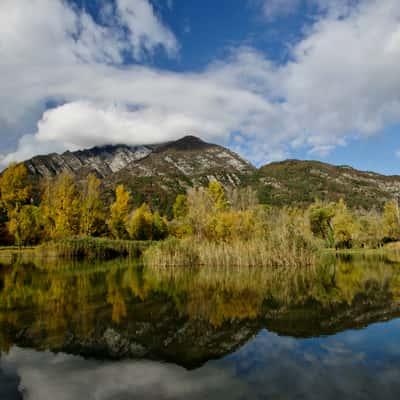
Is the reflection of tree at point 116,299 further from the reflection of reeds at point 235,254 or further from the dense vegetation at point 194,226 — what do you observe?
the dense vegetation at point 194,226

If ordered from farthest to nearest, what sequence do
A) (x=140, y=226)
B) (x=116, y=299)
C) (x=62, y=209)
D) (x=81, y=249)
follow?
1. (x=140, y=226)
2. (x=62, y=209)
3. (x=81, y=249)
4. (x=116, y=299)

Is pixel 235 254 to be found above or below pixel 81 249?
below

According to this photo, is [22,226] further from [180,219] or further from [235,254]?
[235,254]

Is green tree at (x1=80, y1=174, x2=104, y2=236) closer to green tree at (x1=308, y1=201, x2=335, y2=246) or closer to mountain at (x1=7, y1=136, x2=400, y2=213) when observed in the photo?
green tree at (x1=308, y1=201, x2=335, y2=246)

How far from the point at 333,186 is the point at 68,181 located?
134 m

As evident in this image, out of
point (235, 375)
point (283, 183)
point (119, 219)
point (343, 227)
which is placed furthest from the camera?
point (283, 183)

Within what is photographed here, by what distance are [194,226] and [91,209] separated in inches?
676

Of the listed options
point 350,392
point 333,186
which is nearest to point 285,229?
point 350,392

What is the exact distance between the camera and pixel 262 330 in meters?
8.10

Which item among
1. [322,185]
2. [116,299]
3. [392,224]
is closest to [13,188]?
[116,299]

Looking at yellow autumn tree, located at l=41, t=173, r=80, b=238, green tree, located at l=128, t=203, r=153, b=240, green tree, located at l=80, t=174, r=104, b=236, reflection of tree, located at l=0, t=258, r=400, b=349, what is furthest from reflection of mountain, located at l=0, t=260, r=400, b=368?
green tree, located at l=128, t=203, r=153, b=240

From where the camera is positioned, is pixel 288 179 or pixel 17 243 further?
pixel 288 179

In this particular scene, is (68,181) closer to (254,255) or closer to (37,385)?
(254,255)

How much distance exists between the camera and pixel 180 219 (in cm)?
4231
